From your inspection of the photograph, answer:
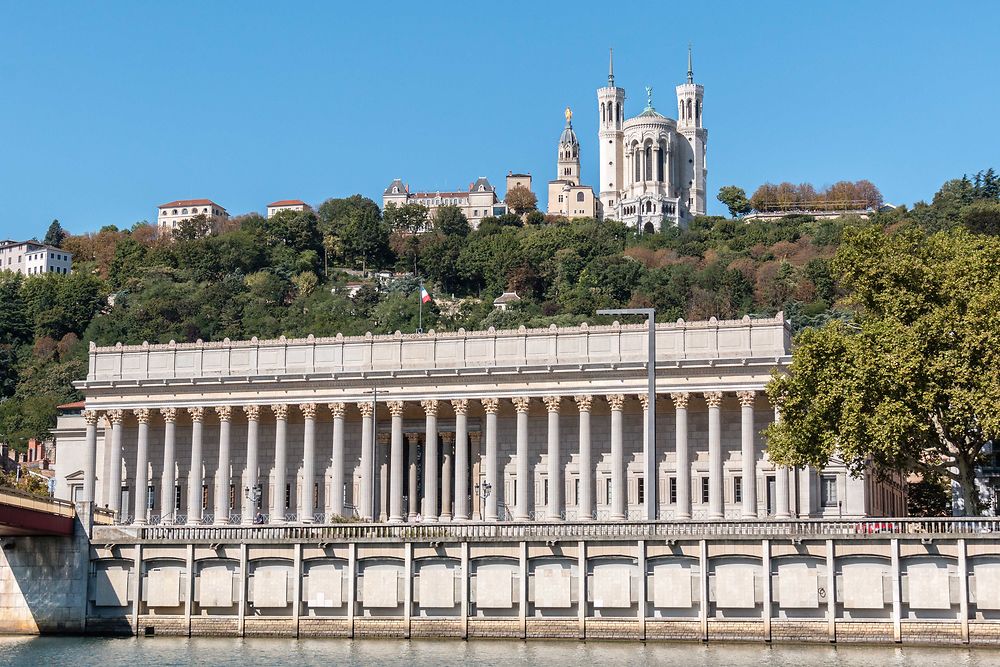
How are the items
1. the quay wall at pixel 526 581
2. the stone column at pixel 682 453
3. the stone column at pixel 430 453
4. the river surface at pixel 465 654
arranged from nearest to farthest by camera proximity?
1. the river surface at pixel 465 654
2. the quay wall at pixel 526 581
3. the stone column at pixel 682 453
4. the stone column at pixel 430 453

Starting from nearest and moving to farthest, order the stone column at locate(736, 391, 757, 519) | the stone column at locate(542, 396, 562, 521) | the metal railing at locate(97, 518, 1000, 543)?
the metal railing at locate(97, 518, 1000, 543) < the stone column at locate(736, 391, 757, 519) < the stone column at locate(542, 396, 562, 521)

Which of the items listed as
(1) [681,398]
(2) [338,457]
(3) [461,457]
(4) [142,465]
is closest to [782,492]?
(1) [681,398]

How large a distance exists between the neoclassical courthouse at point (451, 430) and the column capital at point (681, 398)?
0.08m

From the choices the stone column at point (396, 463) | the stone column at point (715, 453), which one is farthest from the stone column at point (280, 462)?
the stone column at point (715, 453)

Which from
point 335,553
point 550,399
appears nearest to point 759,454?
point 550,399

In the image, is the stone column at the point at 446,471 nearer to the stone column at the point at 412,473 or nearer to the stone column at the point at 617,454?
the stone column at the point at 412,473

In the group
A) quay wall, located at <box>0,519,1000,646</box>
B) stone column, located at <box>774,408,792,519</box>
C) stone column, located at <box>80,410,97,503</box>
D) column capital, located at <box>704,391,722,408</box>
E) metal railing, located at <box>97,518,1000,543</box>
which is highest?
column capital, located at <box>704,391,722,408</box>

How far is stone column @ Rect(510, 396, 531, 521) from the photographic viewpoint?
111750mm

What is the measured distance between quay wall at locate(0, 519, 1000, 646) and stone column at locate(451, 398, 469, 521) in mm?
32923

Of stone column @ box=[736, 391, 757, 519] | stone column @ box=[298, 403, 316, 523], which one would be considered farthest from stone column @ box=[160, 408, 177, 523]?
stone column @ box=[736, 391, 757, 519]

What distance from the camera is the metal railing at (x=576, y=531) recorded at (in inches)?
2810

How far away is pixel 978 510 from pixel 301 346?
50545 millimetres

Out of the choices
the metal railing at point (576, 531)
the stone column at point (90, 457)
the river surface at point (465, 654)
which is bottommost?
the river surface at point (465, 654)

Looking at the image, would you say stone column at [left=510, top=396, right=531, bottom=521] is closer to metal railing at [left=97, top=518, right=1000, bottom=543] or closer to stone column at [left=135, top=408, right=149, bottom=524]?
stone column at [left=135, top=408, right=149, bottom=524]
